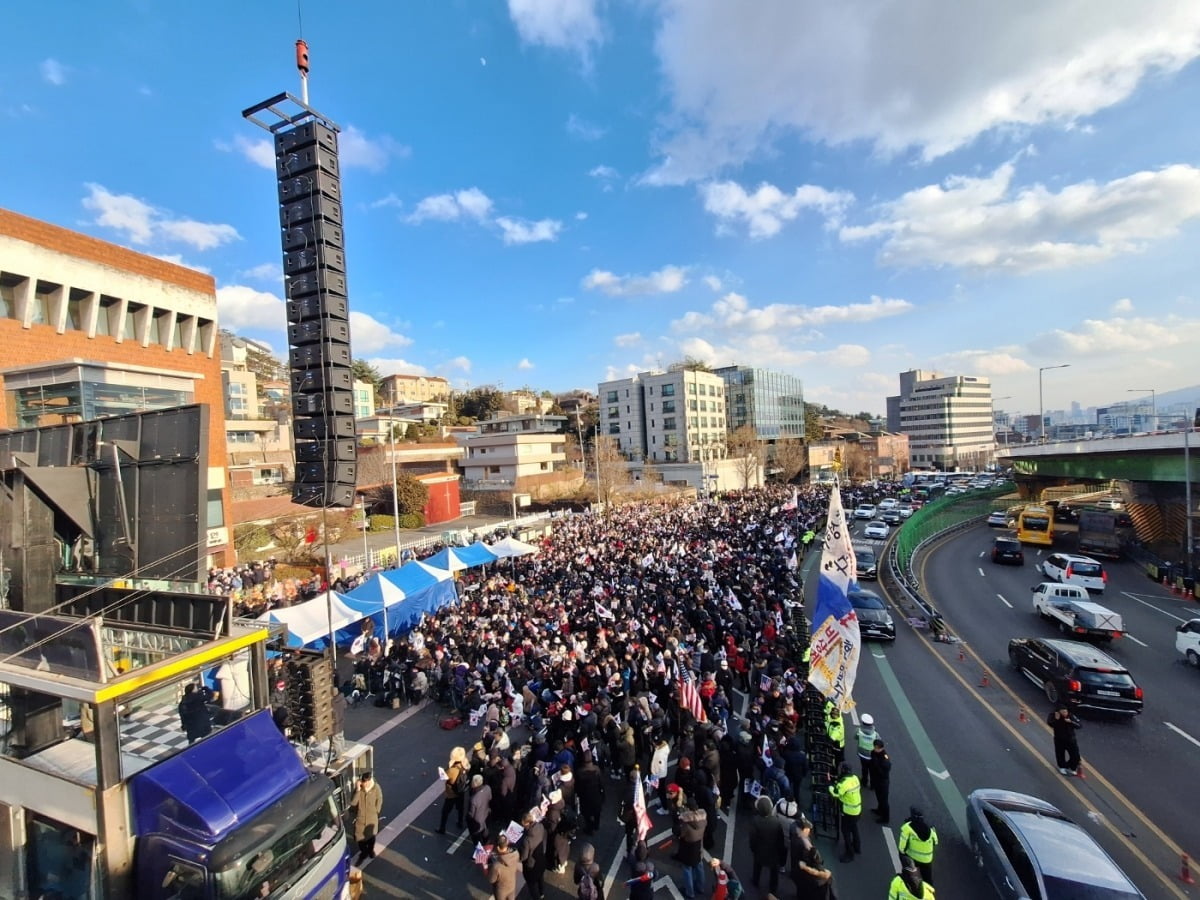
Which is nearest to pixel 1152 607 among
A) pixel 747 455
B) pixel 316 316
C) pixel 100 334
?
pixel 316 316

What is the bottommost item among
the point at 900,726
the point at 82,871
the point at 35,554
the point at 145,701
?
the point at 900,726

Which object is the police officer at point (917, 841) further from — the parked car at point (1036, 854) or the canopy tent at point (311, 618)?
the canopy tent at point (311, 618)

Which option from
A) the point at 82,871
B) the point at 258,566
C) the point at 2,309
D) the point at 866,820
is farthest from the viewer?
the point at 258,566

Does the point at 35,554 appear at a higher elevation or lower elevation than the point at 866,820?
higher

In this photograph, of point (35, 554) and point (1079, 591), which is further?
point (1079, 591)

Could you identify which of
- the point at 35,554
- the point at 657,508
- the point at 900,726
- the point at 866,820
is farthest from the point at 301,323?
Answer: the point at 657,508

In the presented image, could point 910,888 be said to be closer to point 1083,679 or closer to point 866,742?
point 866,742

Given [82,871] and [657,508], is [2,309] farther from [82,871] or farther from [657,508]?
[657,508]

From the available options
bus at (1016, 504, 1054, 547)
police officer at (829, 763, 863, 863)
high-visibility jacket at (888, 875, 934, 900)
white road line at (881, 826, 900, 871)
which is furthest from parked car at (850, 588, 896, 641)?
bus at (1016, 504, 1054, 547)
